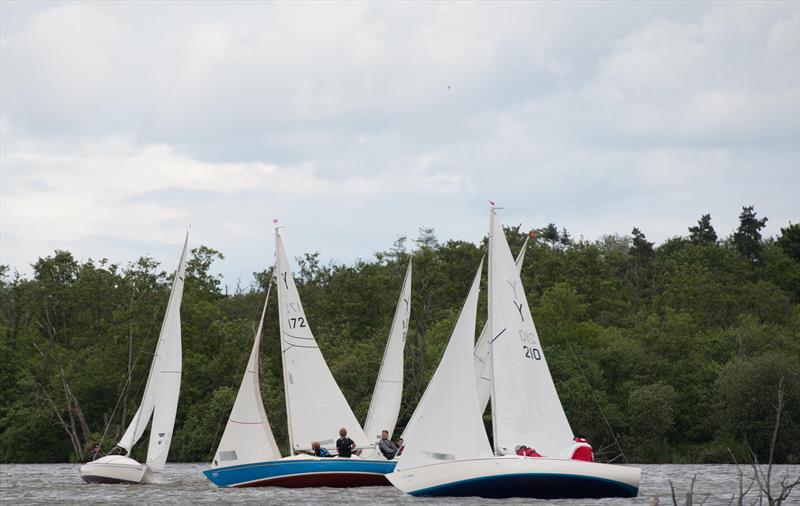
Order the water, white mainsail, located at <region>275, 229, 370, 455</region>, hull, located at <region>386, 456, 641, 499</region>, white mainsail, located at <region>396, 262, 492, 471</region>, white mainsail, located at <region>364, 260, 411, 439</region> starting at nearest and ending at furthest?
hull, located at <region>386, 456, 641, 499</region> → white mainsail, located at <region>396, 262, 492, 471</region> → the water → white mainsail, located at <region>275, 229, 370, 455</region> → white mainsail, located at <region>364, 260, 411, 439</region>

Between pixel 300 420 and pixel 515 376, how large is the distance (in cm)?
932

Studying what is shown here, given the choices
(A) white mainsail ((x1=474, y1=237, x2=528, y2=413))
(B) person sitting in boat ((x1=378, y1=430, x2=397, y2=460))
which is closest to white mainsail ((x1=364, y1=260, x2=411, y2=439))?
(B) person sitting in boat ((x1=378, y1=430, x2=397, y2=460))

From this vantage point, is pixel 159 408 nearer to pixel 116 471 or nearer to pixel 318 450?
pixel 116 471

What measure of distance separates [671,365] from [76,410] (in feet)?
122

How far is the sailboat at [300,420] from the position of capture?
3531 cm

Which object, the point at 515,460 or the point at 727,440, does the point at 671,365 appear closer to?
the point at 727,440

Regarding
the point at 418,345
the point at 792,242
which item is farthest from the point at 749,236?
the point at 418,345

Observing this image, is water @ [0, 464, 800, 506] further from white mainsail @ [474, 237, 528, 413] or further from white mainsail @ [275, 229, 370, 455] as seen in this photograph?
white mainsail @ [474, 237, 528, 413]

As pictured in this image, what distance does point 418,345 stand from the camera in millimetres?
75500

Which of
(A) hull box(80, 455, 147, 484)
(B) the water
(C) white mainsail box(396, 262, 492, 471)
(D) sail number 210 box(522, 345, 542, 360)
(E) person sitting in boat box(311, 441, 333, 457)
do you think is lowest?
(B) the water

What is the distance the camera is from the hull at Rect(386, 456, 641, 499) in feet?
94.4

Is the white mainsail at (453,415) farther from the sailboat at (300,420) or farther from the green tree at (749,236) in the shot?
the green tree at (749,236)

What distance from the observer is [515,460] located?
28875 mm

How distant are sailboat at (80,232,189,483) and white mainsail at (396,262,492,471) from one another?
11587mm
